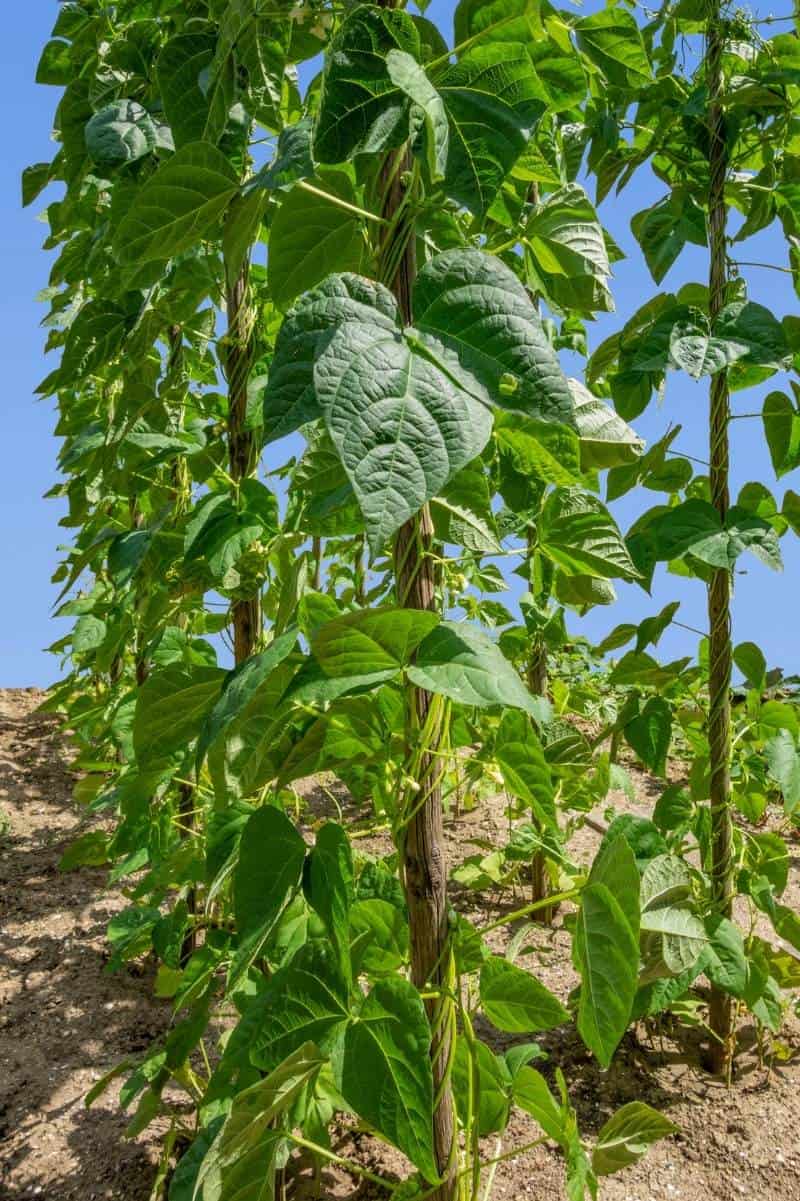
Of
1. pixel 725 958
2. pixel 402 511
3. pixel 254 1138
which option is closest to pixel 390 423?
pixel 402 511

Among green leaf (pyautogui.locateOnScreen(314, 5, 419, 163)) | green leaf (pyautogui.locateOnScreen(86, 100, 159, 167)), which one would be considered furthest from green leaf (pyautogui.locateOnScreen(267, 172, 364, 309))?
green leaf (pyautogui.locateOnScreen(86, 100, 159, 167))

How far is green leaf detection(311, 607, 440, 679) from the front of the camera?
72 cm

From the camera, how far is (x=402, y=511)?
1.77 ft

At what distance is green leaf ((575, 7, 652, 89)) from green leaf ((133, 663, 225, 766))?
83 cm

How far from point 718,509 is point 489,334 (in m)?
1.15

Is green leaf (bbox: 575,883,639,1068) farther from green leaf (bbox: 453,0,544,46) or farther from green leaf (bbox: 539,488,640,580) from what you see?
green leaf (bbox: 453,0,544,46)

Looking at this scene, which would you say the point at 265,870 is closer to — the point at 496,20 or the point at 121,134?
the point at 496,20

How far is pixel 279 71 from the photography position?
42.4 inches

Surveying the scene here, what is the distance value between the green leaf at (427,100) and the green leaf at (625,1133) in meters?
0.87

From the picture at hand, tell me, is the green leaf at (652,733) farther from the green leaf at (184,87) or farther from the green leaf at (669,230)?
the green leaf at (184,87)

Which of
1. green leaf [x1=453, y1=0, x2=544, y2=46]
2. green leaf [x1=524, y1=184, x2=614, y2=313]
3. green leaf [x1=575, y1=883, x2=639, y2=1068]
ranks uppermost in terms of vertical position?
green leaf [x1=453, y1=0, x2=544, y2=46]

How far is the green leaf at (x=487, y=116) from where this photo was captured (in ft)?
2.31

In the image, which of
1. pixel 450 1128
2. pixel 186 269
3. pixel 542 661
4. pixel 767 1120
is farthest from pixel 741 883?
pixel 186 269

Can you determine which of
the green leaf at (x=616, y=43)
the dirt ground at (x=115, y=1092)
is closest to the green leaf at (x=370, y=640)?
the green leaf at (x=616, y=43)
